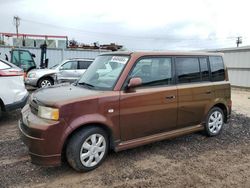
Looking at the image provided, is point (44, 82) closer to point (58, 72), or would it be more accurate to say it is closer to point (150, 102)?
point (58, 72)

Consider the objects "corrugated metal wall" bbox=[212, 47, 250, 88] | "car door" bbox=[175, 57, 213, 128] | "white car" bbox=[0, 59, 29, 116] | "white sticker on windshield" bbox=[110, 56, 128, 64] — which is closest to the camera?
"white sticker on windshield" bbox=[110, 56, 128, 64]

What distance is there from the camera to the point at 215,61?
5.96 meters

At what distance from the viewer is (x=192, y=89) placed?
5316 millimetres

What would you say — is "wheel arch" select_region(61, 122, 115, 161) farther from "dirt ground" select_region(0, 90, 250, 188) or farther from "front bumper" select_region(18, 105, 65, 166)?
"dirt ground" select_region(0, 90, 250, 188)

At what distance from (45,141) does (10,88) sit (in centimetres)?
332

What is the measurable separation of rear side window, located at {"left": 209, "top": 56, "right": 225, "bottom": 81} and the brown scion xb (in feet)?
0.07

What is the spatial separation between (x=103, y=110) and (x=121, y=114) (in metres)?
0.33

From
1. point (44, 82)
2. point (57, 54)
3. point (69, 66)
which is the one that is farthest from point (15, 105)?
point (57, 54)

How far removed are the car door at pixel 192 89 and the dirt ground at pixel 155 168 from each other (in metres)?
0.58

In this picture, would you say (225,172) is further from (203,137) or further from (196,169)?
(203,137)

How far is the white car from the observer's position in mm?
6371


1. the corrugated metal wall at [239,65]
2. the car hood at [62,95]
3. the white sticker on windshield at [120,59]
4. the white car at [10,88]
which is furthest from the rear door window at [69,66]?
the car hood at [62,95]

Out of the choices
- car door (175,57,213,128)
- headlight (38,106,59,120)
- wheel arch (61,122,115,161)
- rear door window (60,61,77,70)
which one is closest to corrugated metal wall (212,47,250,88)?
rear door window (60,61,77,70)

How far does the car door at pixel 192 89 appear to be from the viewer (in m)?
5.18
